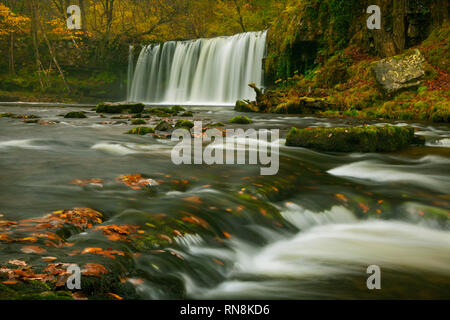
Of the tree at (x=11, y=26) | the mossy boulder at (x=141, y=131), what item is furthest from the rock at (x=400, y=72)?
the tree at (x=11, y=26)

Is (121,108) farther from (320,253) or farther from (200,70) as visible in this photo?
(320,253)

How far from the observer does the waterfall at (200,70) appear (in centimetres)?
2408

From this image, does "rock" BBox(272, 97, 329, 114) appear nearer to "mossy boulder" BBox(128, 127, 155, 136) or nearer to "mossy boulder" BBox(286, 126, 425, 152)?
"mossy boulder" BBox(286, 126, 425, 152)

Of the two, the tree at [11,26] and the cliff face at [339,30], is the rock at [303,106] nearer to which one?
the cliff face at [339,30]

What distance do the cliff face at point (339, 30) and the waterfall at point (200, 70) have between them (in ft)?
6.73

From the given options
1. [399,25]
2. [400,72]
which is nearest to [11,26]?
[399,25]

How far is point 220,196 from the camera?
4.30 meters

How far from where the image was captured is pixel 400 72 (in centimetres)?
1373

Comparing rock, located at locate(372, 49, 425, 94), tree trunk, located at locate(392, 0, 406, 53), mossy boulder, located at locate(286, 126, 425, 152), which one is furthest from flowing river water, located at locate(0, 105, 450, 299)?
tree trunk, located at locate(392, 0, 406, 53)

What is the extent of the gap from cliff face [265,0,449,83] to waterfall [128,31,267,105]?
2.05 m

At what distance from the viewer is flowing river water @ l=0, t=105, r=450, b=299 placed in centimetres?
268

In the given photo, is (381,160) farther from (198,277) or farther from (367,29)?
(367,29)

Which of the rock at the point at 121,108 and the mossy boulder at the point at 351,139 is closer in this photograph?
the mossy boulder at the point at 351,139
